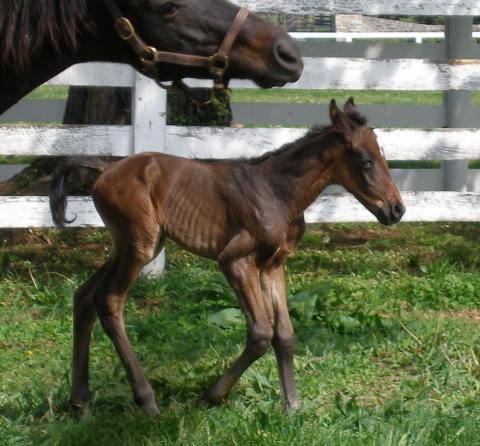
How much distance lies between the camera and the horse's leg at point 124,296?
189 inches

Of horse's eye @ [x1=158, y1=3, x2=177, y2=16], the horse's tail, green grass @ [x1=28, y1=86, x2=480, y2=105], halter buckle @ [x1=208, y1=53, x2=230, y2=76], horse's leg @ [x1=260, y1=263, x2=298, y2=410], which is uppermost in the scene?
horse's eye @ [x1=158, y1=3, x2=177, y2=16]

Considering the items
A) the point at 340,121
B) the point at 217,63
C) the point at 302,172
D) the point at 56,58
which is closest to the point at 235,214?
the point at 302,172

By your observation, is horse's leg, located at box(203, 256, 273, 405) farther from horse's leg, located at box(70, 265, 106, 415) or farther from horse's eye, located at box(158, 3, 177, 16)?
horse's eye, located at box(158, 3, 177, 16)

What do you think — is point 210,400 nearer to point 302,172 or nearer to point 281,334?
point 281,334

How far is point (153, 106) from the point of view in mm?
7227

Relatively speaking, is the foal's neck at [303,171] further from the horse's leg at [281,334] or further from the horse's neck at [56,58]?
the horse's neck at [56,58]

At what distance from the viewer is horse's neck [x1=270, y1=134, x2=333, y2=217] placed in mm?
5195

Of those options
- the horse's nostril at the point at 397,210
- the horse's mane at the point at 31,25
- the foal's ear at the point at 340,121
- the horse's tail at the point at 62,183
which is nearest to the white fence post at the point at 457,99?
the horse's nostril at the point at 397,210

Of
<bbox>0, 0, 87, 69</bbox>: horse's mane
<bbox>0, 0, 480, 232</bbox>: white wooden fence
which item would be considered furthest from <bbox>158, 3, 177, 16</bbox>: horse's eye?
<bbox>0, 0, 480, 232</bbox>: white wooden fence

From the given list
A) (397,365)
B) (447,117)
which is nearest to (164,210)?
(397,365)

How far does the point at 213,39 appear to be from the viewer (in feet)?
11.4

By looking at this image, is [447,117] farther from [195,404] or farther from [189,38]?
[189,38]

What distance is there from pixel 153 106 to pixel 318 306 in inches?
69.5

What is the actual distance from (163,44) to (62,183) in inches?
83.9
